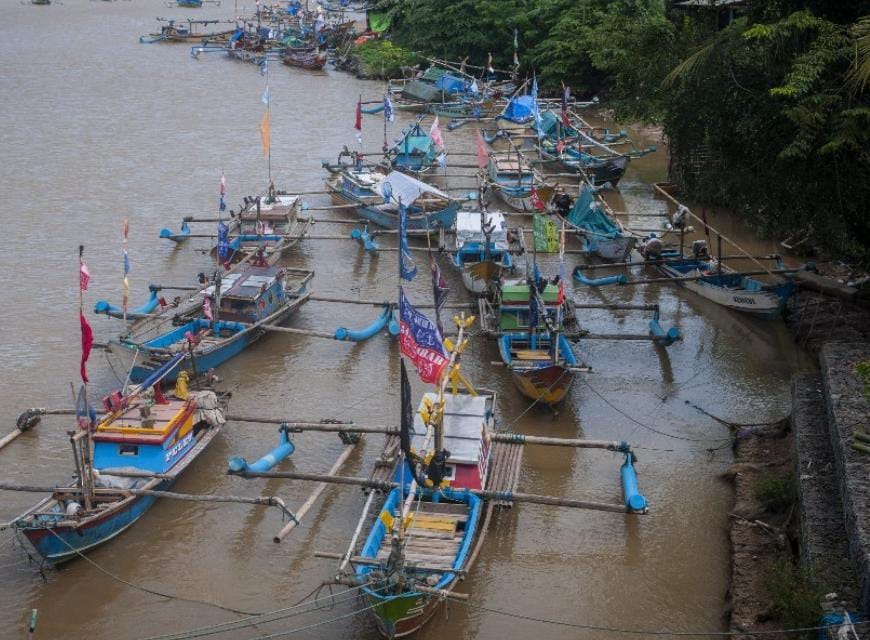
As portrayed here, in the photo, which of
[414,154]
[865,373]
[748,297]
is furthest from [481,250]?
[865,373]

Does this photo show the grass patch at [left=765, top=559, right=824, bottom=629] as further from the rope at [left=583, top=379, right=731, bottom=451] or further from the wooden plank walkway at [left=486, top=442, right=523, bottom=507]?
the rope at [left=583, top=379, right=731, bottom=451]

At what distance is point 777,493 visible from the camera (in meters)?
16.1

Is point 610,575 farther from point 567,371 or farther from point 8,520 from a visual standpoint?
point 8,520

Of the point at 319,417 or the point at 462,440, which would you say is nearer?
the point at 462,440

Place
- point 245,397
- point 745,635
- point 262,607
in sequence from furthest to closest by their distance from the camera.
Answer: point 245,397, point 262,607, point 745,635

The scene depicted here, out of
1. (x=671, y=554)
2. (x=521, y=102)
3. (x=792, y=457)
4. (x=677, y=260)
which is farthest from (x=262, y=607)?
(x=521, y=102)

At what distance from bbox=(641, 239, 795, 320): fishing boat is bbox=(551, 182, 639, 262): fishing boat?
73cm

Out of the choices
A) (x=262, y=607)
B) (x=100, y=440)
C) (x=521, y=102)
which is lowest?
(x=262, y=607)

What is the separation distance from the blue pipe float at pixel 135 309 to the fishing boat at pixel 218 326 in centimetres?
46

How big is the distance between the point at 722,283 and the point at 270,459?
42.3ft

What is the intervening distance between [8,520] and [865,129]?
51.2ft

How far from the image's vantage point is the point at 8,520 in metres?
16.4

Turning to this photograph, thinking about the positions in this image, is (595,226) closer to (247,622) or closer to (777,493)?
(777,493)

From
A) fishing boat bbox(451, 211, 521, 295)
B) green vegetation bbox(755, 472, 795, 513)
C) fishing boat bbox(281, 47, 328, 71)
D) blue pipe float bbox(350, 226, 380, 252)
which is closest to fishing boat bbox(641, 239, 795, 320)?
fishing boat bbox(451, 211, 521, 295)
